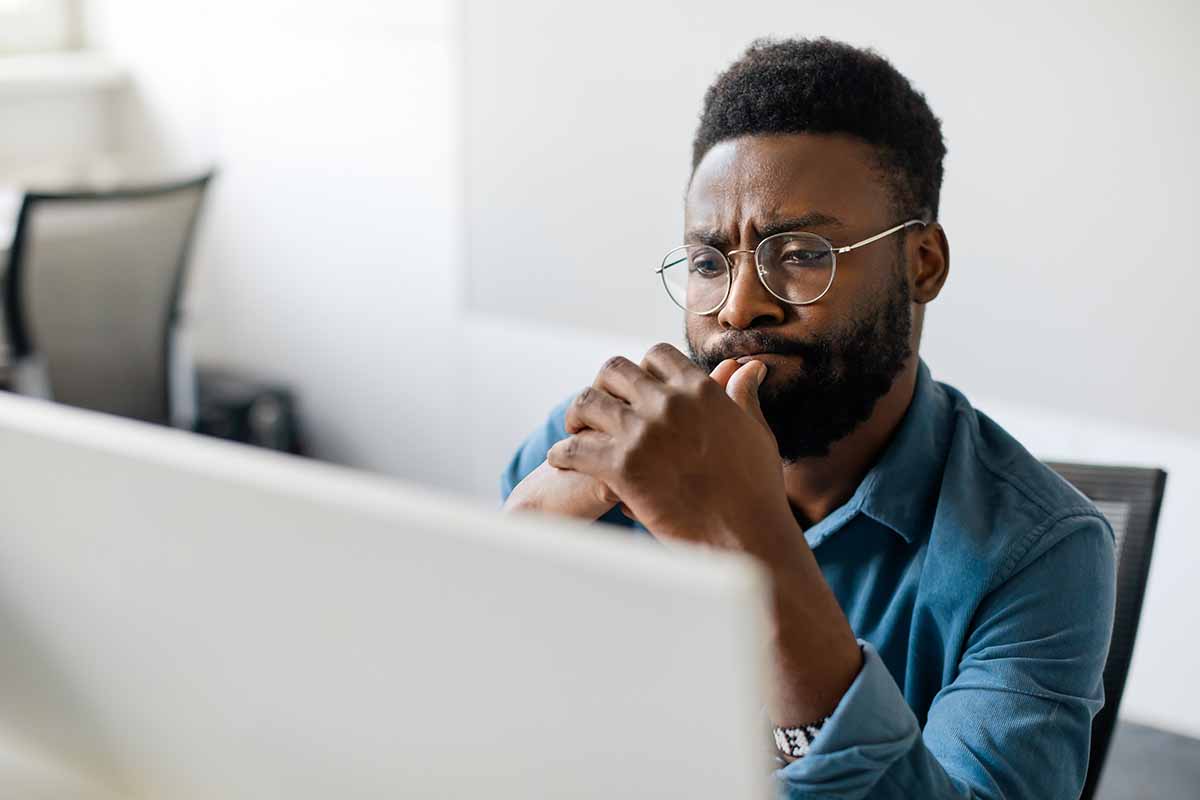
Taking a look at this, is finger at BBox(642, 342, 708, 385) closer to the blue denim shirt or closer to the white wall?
the blue denim shirt

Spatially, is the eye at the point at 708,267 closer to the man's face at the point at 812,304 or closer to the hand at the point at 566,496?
the man's face at the point at 812,304

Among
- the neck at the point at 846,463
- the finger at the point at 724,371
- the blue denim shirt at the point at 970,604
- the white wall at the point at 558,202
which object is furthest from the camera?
the white wall at the point at 558,202

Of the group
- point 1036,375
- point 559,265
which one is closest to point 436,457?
point 559,265

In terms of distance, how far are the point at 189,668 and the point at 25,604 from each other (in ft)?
0.31

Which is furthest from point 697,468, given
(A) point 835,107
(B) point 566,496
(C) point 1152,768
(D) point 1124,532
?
(C) point 1152,768

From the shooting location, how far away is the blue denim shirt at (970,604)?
2.91 ft

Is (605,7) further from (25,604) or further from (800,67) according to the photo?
(25,604)

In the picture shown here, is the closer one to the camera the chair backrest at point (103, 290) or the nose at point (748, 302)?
the nose at point (748, 302)

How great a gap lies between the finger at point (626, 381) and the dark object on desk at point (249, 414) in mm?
2809

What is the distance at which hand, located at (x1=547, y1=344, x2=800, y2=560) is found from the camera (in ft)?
2.47

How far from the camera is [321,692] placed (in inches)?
18.6

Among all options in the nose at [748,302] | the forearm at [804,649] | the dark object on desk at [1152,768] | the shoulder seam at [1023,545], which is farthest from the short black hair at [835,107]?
the dark object on desk at [1152,768]

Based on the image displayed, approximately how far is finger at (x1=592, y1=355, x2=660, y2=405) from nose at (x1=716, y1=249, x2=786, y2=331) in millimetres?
205

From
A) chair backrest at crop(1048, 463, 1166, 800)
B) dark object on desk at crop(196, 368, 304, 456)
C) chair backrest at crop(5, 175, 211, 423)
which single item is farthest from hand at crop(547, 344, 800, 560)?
dark object on desk at crop(196, 368, 304, 456)
